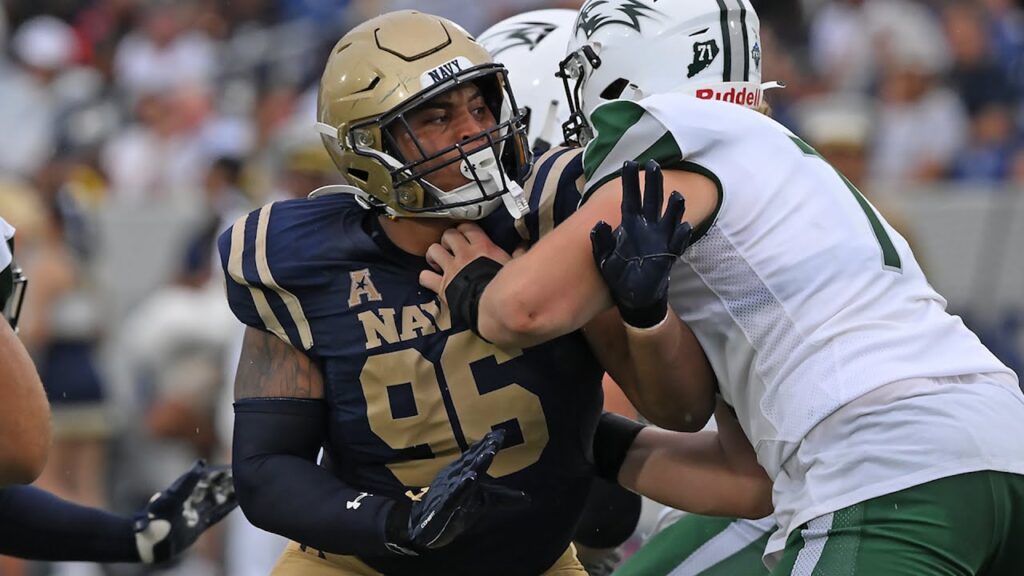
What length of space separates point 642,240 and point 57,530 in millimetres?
1905

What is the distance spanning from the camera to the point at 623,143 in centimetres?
309

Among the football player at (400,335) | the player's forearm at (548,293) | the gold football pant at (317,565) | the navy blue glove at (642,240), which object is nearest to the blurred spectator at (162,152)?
the gold football pant at (317,565)

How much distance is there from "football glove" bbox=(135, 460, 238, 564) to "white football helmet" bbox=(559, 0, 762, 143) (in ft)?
4.34

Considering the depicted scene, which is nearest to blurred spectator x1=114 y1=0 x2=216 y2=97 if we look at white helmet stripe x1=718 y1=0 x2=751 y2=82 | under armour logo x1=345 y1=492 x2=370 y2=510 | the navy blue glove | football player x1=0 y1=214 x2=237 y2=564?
football player x1=0 y1=214 x2=237 y2=564

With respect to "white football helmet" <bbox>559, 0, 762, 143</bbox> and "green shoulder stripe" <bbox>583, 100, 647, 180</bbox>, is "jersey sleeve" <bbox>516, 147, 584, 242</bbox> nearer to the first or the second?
"green shoulder stripe" <bbox>583, 100, 647, 180</bbox>

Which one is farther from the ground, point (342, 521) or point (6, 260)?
A: point (6, 260)

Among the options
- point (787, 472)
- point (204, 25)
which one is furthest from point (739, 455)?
point (204, 25)

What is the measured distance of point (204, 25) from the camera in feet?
37.1

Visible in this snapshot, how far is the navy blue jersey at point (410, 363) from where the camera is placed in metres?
3.35

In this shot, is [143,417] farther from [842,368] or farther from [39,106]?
[842,368]

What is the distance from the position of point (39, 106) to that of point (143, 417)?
3.25 metres

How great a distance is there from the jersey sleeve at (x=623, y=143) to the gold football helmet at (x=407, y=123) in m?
0.22

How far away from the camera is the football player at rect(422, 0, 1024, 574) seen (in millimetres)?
2840

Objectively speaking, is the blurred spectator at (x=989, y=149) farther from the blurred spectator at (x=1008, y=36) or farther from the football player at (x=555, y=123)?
the football player at (x=555, y=123)
